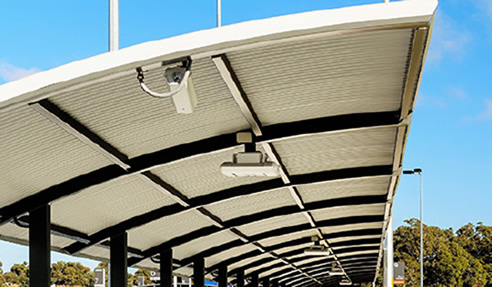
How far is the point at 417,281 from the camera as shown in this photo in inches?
3745

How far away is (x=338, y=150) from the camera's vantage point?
40.3ft

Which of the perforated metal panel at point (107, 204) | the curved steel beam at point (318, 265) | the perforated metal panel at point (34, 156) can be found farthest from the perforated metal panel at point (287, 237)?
the perforated metal panel at point (34, 156)

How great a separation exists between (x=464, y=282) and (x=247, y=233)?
84.4 meters

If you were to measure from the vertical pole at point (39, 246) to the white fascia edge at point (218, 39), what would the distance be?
4.67 metres

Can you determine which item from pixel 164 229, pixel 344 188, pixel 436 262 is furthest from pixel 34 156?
pixel 436 262

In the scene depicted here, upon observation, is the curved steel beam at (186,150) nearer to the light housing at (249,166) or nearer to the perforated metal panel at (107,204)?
the light housing at (249,166)

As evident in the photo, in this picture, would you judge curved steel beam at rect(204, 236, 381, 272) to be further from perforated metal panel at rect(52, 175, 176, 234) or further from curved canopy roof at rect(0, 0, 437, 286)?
perforated metal panel at rect(52, 175, 176, 234)

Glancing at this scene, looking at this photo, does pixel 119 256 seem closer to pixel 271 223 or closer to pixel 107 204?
pixel 107 204

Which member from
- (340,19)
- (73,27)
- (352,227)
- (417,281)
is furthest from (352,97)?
(417,281)

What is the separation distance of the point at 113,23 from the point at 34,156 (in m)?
1.71

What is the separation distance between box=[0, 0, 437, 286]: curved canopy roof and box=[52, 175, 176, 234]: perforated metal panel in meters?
0.04

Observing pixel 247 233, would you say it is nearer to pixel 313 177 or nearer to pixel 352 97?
pixel 313 177

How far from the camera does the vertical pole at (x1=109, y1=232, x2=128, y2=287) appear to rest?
14141 mm

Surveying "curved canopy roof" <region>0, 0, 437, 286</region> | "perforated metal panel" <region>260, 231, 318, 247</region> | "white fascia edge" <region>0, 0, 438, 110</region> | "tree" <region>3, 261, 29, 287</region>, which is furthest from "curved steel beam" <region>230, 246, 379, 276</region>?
"tree" <region>3, 261, 29, 287</region>
